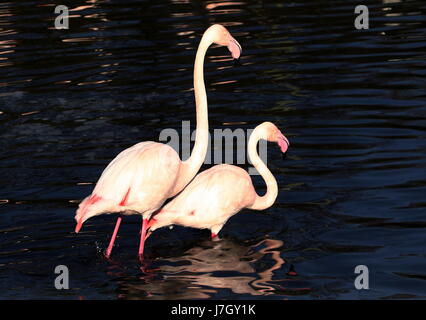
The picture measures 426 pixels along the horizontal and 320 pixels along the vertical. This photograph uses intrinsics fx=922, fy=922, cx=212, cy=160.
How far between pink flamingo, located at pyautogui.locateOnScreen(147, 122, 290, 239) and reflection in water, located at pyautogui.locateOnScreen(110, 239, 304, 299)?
0.31 meters

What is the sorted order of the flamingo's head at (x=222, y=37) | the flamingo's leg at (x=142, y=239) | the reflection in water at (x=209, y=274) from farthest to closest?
the flamingo's head at (x=222, y=37), the flamingo's leg at (x=142, y=239), the reflection in water at (x=209, y=274)

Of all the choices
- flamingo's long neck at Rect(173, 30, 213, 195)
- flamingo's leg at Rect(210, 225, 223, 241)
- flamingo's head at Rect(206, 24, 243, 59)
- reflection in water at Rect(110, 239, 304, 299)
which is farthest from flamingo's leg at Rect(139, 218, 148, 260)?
flamingo's head at Rect(206, 24, 243, 59)

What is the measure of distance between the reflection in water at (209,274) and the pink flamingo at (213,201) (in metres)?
0.31

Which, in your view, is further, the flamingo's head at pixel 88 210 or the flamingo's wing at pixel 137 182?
the flamingo's wing at pixel 137 182

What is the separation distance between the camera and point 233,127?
1271 cm

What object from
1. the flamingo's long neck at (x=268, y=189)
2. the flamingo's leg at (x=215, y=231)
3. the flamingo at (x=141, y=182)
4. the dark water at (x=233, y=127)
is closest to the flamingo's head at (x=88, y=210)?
the flamingo at (x=141, y=182)

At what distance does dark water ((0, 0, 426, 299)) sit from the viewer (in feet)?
28.1

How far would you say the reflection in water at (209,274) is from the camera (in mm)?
8156

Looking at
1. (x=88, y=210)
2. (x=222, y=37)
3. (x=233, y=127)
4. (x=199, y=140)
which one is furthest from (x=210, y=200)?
(x=233, y=127)

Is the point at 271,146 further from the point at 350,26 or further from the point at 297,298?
the point at 350,26

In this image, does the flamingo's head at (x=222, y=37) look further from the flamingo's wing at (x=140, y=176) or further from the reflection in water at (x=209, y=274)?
the reflection in water at (x=209, y=274)

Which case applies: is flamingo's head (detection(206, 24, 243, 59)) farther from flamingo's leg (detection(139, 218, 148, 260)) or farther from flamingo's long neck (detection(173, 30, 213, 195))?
flamingo's leg (detection(139, 218, 148, 260))

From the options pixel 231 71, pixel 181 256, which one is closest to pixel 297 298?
pixel 181 256

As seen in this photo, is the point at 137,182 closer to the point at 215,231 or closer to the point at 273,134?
the point at 215,231
